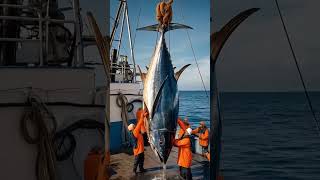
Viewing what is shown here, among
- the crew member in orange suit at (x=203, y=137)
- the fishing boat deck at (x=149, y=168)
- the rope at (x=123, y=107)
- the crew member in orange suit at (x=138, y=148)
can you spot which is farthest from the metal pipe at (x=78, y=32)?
the crew member in orange suit at (x=203, y=137)

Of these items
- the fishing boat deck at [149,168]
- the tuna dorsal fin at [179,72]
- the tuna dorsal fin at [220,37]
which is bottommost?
the fishing boat deck at [149,168]

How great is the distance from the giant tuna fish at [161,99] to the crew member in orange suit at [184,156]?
5.07 feet

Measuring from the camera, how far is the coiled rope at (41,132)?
12.3 ft

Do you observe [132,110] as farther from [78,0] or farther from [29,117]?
[29,117]

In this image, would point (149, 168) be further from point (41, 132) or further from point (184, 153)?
point (41, 132)

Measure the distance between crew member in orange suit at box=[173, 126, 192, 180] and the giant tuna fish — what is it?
5.07ft

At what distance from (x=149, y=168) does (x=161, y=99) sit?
9.96ft

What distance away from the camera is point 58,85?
397cm

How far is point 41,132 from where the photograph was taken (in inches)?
152

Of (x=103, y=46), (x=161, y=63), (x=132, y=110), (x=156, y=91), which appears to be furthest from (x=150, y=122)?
(x=132, y=110)

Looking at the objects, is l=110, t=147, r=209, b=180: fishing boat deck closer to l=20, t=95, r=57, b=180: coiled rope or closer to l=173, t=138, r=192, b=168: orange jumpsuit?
l=173, t=138, r=192, b=168: orange jumpsuit

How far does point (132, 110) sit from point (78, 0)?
5.39 meters

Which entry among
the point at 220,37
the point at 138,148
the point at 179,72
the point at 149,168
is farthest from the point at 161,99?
the point at 149,168

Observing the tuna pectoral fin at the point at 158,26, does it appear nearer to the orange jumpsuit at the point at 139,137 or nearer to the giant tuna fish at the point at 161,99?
the giant tuna fish at the point at 161,99
